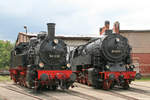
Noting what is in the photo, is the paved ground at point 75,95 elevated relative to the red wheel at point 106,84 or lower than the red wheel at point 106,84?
lower

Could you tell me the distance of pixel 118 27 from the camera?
2892cm

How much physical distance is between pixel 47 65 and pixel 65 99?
126 inches

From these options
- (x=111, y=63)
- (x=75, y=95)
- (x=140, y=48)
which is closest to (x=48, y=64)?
(x=75, y=95)

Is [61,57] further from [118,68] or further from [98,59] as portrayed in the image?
[118,68]

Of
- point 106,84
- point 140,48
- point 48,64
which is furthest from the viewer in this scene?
point 140,48

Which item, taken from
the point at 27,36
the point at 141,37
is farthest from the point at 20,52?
the point at 141,37

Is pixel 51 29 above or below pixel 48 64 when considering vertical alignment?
above

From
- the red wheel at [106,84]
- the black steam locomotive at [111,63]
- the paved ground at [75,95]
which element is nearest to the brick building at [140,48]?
the black steam locomotive at [111,63]

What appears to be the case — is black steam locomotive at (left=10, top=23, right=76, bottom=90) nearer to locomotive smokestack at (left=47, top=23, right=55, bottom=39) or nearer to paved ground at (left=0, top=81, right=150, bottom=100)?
locomotive smokestack at (left=47, top=23, right=55, bottom=39)

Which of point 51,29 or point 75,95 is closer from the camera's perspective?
point 75,95

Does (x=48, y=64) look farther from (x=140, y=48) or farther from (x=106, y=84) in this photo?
(x=140, y=48)

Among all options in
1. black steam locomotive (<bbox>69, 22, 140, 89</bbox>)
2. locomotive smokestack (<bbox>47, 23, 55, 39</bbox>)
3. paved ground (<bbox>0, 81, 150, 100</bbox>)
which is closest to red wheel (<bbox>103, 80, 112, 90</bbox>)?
black steam locomotive (<bbox>69, 22, 140, 89</bbox>)

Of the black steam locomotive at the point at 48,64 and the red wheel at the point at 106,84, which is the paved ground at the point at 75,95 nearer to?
the black steam locomotive at the point at 48,64

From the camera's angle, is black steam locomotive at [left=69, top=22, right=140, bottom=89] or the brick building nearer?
black steam locomotive at [left=69, top=22, right=140, bottom=89]
